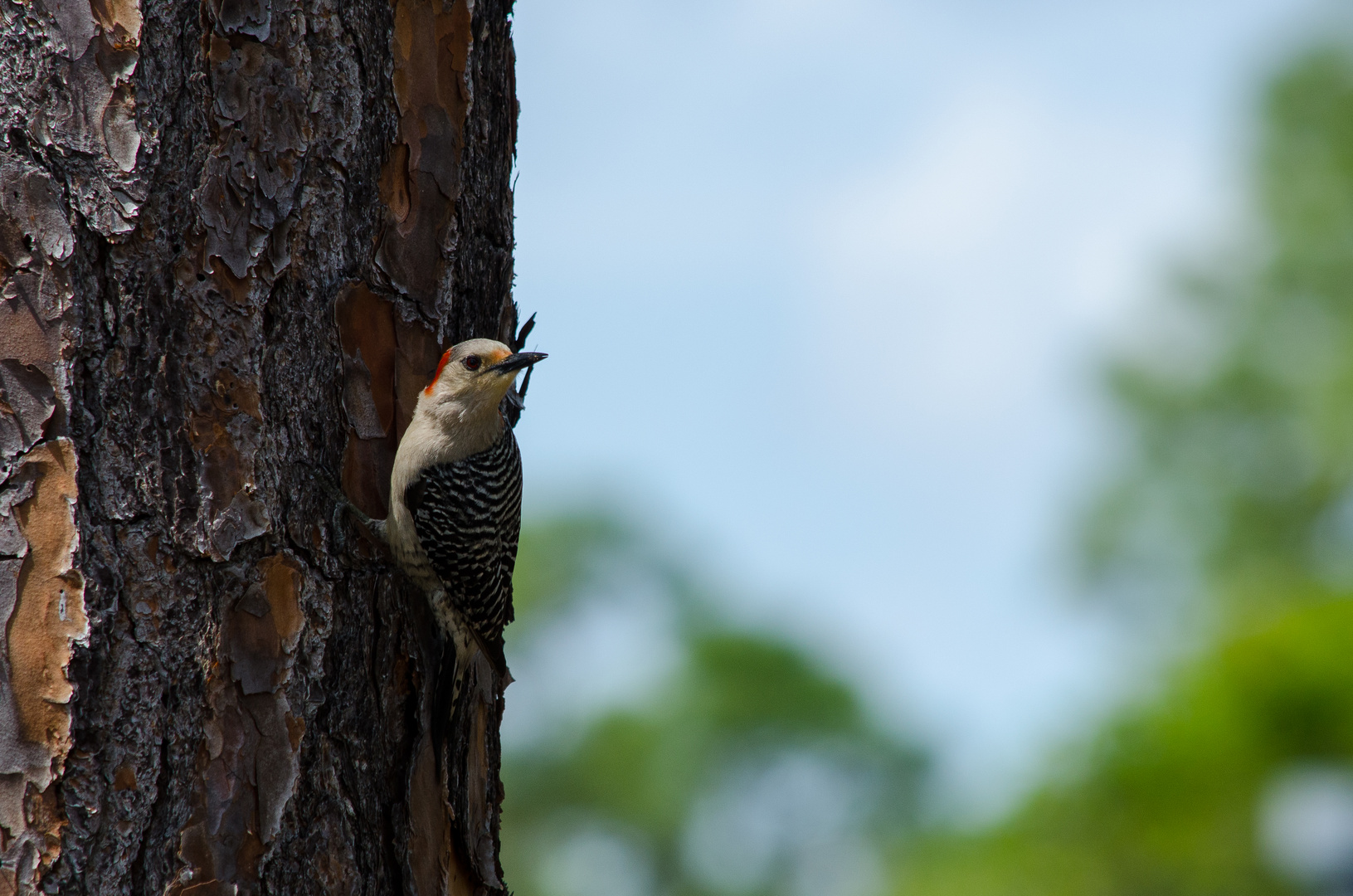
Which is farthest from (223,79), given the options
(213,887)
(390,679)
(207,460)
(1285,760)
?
(1285,760)

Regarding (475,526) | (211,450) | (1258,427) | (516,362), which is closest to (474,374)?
(516,362)

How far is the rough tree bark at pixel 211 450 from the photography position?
217 cm

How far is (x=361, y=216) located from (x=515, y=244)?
540 millimetres

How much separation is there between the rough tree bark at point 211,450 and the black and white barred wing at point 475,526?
401 mm

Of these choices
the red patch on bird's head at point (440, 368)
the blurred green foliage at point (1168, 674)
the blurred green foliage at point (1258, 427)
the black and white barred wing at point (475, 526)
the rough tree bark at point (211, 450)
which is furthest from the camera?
the blurred green foliage at point (1258, 427)

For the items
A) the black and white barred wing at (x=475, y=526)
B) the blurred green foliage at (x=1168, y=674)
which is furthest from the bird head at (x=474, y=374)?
the blurred green foliage at (x=1168, y=674)

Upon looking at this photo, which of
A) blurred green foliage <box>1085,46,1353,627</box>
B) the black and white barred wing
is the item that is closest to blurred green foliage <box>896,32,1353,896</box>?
blurred green foliage <box>1085,46,1353,627</box>

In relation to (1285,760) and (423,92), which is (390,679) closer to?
(423,92)

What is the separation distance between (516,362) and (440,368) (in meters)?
0.28

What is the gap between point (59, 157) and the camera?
7.48ft

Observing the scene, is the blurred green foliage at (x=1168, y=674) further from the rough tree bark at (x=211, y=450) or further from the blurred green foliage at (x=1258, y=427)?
the rough tree bark at (x=211, y=450)

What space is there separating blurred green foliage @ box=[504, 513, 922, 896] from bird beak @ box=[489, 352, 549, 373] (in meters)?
13.3

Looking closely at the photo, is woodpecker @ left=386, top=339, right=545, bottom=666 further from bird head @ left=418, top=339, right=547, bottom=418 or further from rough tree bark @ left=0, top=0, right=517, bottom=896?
rough tree bark @ left=0, top=0, right=517, bottom=896

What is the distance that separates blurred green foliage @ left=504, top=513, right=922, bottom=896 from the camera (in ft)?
57.8
